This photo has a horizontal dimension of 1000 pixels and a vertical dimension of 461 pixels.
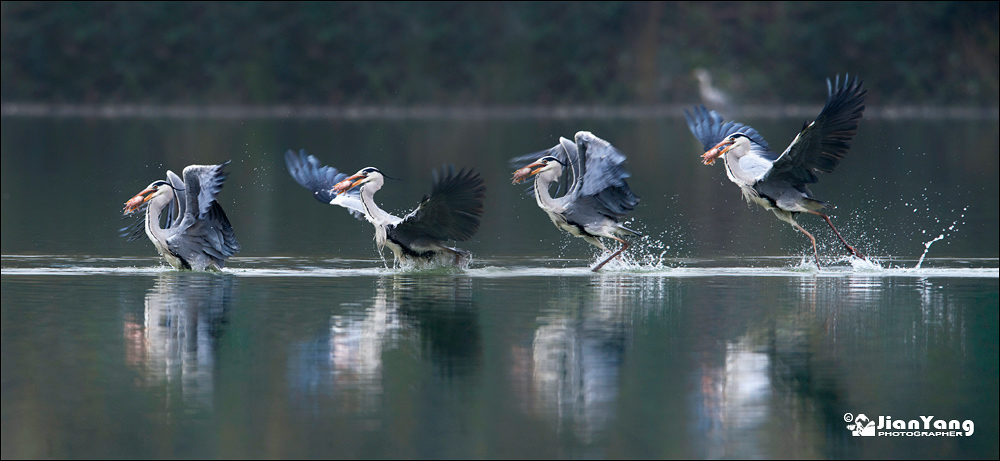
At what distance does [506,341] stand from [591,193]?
4700 millimetres

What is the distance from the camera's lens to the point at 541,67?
6800 cm

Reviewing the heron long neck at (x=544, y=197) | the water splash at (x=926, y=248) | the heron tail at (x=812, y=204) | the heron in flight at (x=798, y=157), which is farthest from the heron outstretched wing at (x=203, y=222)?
the water splash at (x=926, y=248)

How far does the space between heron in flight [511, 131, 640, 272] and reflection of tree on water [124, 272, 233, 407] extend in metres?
3.58

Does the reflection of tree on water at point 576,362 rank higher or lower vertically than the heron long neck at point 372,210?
lower

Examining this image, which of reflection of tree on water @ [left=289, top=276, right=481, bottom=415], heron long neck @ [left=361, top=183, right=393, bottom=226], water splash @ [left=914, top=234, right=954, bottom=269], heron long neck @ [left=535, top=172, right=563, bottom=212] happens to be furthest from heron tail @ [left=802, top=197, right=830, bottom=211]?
heron long neck @ [left=361, top=183, right=393, bottom=226]

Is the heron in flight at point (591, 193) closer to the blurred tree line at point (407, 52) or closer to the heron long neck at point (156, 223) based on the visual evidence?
the heron long neck at point (156, 223)

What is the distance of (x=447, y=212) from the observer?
16.1m

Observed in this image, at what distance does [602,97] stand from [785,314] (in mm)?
54078

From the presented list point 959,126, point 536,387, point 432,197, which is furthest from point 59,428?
point 959,126

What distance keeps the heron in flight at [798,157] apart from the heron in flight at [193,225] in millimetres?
5181

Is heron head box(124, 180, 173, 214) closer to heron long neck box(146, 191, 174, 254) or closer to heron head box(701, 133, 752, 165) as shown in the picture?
heron long neck box(146, 191, 174, 254)

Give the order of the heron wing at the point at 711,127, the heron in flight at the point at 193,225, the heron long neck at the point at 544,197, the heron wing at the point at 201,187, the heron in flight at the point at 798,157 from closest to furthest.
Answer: the heron wing at the point at 201,187 → the heron in flight at the point at 193,225 → the heron in flight at the point at 798,157 → the heron long neck at the point at 544,197 → the heron wing at the point at 711,127

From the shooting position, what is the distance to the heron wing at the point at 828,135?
1662cm

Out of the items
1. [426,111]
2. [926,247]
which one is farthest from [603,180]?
[426,111]
